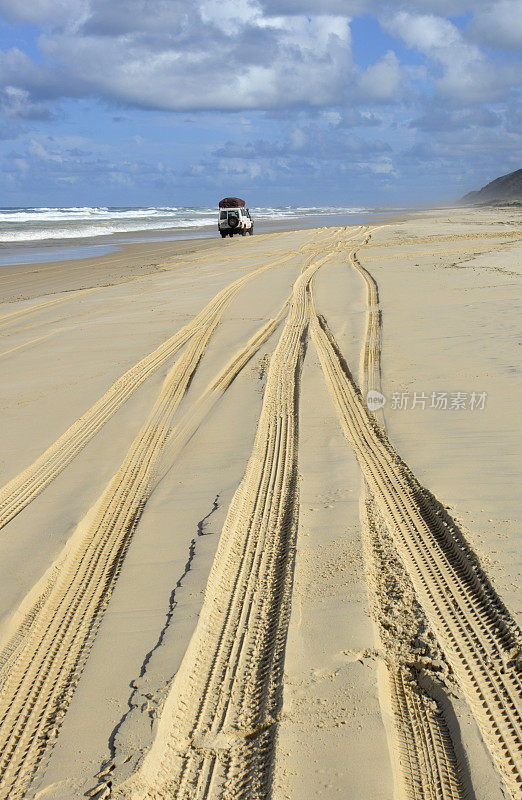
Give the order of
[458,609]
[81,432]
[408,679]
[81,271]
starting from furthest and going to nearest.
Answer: [81,271] < [81,432] < [458,609] < [408,679]

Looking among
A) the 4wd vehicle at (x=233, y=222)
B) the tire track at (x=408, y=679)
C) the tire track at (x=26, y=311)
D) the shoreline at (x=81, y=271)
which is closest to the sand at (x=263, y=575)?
the tire track at (x=408, y=679)

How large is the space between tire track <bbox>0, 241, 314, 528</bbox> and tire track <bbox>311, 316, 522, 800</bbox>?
248 cm

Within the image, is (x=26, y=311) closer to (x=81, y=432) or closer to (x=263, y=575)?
(x=81, y=432)

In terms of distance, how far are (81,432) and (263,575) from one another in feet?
10.5

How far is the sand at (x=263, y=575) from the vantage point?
2.43 metres

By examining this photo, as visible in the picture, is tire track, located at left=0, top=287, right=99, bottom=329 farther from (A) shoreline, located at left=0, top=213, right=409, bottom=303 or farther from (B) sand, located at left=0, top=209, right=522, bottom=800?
(B) sand, located at left=0, top=209, right=522, bottom=800

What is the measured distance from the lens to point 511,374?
7184 millimetres

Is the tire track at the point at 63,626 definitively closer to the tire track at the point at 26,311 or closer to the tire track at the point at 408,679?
the tire track at the point at 408,679

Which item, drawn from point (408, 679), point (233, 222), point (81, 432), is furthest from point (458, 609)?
point (233, 222)

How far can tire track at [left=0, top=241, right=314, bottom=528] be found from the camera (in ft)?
16.0

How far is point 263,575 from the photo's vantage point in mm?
3609

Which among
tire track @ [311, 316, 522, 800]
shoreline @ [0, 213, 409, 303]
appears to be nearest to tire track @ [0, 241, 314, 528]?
tire track @ [311, 316, 522, 800]

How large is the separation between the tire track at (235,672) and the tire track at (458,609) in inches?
21.8

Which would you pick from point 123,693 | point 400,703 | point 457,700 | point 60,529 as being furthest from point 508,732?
point 60,529
